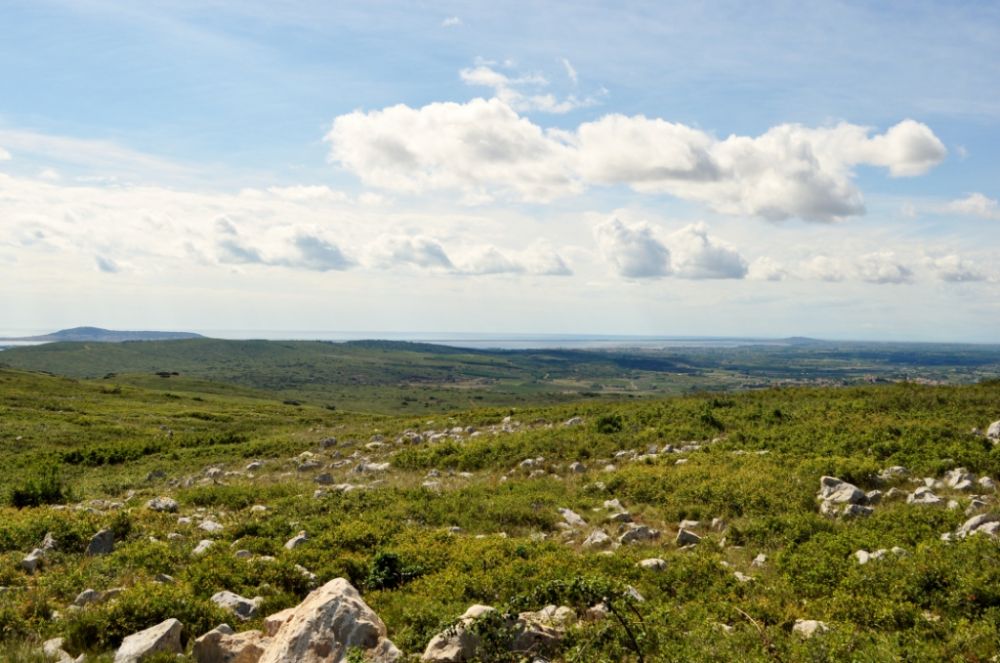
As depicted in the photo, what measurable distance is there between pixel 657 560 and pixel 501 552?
332cm

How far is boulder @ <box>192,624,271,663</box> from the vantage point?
8461mm

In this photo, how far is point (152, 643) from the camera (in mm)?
8555

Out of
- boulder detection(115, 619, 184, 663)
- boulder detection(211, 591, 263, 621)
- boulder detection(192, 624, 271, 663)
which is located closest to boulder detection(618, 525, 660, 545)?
boulder detection(211, 591, 263, 621)

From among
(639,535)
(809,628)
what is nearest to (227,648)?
(809,628)

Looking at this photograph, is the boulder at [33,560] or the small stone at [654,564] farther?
the boulder at [33,560]

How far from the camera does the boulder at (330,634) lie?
8047 mm

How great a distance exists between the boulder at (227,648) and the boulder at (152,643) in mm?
410

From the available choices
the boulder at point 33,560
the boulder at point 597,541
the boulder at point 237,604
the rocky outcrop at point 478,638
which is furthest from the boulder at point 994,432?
the boulder at point 33,560

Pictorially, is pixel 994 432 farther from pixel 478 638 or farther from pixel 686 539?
pixel 478 638

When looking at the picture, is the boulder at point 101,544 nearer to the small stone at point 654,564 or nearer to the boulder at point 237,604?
the boulder at point 237,604

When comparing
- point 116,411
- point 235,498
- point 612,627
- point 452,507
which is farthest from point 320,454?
point 116,411

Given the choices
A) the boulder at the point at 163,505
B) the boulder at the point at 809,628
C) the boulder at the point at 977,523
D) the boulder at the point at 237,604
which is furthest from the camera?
the boulder at the point at 163,505

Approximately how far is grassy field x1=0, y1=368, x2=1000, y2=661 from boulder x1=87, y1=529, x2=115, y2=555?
0.60 meters

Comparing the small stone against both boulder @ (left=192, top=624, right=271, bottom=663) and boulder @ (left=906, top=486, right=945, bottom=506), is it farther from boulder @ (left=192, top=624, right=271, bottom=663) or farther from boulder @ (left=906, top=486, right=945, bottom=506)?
boulder @ (left=906, top=486, right=945, bottom=506)
